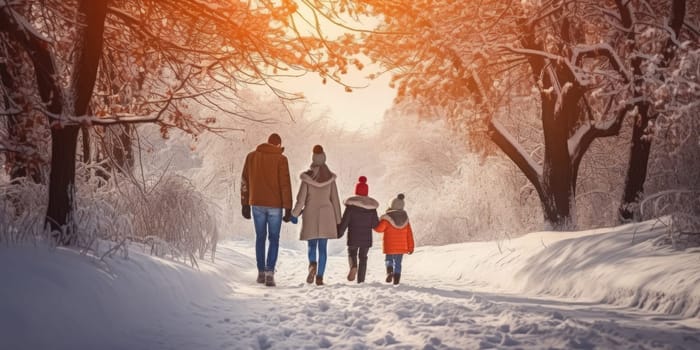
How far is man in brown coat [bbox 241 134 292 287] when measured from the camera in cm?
904

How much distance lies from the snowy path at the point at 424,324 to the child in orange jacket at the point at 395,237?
217 centimetres

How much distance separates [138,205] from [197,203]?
117 cm

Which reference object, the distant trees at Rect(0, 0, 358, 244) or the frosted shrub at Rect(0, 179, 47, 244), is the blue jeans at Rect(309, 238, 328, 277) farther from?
the frosted shrub at Rect(0, 179, 47, 244)

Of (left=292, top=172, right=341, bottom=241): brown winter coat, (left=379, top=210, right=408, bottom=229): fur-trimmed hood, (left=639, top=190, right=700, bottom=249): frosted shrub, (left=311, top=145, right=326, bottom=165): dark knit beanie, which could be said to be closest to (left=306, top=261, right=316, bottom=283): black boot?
(left=292, top=172, right=341, bottom=241): brown winter coat

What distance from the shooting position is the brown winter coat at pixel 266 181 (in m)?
9.03

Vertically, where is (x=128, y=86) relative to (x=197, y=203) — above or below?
above

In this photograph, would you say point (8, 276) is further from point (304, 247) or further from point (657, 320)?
point (304, 247)

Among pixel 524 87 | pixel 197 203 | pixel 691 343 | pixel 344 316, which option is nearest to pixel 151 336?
pixel 344 316

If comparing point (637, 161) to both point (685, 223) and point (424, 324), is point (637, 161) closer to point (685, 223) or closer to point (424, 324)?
point (685, 223)

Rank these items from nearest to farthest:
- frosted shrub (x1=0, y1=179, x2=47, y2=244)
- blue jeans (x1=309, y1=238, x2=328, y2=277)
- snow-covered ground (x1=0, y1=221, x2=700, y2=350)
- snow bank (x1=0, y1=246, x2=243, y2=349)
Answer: snow bank (x1=0, y1=246, x2=243, y2=349) < snow-covered ground (x1=0, y1=221, x2=700, y2=350) < frosted shrub (x1=0, y1=179, x2=47, y2=244) < blue jeans (x1=309, y1=238, x2=328, y2=277)

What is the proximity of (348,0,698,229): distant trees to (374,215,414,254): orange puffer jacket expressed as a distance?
3.10m

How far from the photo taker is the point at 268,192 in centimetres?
905

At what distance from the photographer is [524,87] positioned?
53.8 ft

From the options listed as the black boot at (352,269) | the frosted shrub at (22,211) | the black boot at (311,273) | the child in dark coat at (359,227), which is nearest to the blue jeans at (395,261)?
the child in dark coat at (359,227)
